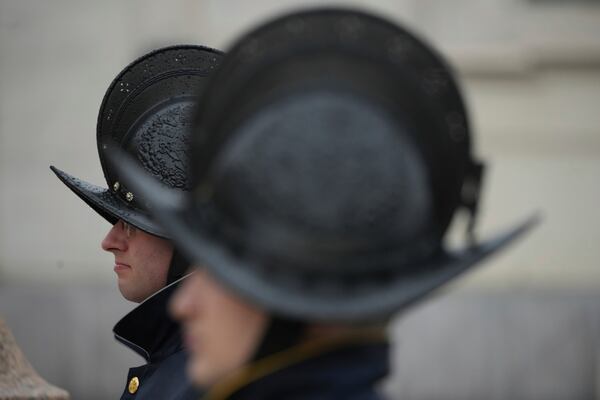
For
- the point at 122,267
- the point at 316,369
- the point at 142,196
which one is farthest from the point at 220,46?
the point at 316,369

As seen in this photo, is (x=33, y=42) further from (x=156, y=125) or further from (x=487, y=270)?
(x=156, y=125)

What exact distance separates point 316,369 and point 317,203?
0.29 metres

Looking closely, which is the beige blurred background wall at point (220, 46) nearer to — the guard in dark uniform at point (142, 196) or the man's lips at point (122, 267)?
the guard in dark uniform at point (142, 196)

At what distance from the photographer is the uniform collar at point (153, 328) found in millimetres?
3420

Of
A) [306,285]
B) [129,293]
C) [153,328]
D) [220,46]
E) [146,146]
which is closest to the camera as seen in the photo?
[306,285]

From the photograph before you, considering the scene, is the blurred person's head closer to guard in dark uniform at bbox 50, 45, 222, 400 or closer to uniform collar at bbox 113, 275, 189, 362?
guard in dark uniform at bbox 50, 45, 222, 400

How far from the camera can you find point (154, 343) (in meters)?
3.46

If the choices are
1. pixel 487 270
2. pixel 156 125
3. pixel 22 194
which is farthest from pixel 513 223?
pixel 156 125

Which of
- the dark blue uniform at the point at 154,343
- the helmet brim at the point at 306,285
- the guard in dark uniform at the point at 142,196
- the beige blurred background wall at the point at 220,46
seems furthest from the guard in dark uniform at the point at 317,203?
the beige blurred background wall at the point at 220,46

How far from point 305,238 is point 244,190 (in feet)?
0.45

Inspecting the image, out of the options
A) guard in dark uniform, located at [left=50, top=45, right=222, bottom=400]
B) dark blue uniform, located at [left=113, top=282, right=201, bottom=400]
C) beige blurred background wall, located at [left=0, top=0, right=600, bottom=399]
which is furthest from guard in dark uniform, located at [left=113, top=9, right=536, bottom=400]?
beige blurred background wall, located at [left=0, top=0, right=600, bottom=399]

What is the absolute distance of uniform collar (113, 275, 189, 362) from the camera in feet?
11.2

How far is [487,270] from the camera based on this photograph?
8.98m

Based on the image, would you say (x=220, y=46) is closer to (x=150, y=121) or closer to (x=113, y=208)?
(x=150, y=121)
